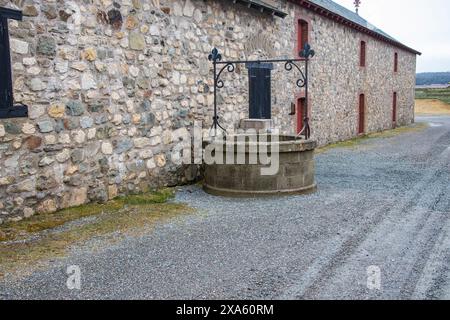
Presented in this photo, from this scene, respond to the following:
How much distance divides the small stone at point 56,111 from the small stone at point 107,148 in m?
0.92

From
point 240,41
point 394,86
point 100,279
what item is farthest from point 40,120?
point 394,86

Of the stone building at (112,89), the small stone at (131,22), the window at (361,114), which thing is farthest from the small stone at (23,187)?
the window at (361,114)

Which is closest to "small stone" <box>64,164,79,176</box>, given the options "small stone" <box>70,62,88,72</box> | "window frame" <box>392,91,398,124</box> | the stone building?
the stone building

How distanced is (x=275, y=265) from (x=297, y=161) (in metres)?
3.68

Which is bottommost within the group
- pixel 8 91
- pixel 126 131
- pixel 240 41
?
pixel 126 131

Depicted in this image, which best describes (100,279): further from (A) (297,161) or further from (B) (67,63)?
(A) (297,161)

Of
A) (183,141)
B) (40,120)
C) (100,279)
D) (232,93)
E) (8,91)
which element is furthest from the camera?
(232,93)

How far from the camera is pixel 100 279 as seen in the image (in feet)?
14.8

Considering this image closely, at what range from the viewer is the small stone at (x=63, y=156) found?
676 cm

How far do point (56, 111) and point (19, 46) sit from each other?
99cm

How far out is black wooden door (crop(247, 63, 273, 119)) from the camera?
1152 cm

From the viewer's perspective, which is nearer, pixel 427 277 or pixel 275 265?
pixel 427 277

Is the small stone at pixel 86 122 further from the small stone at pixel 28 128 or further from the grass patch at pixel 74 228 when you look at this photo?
the grass patch at pixel 74 228

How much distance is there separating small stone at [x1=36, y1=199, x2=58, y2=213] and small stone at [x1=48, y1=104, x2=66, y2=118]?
120 centimetres
